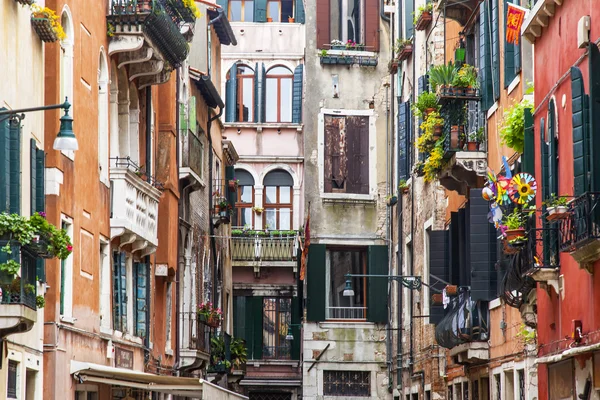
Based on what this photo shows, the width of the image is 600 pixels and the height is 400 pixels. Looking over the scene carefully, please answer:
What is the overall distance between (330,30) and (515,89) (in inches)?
749

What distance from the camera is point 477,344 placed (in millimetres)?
23297

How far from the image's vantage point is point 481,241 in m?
21.3

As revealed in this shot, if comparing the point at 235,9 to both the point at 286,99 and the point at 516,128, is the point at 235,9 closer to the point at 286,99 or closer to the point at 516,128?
the point at 286,99

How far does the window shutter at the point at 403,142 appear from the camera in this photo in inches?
1273

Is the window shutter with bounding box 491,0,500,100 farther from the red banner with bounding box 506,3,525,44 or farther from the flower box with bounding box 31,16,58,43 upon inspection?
the flower box with bounding box 31,16,58,43

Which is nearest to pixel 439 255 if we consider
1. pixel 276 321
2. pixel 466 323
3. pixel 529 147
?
pixel 466 323

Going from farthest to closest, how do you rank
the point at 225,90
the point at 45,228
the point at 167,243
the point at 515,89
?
1. the point at 225,90
2. the point at 167,243
3. the point at 515,89
4. the point at 45,228

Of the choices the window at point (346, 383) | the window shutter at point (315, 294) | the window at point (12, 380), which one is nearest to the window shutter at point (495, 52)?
the window at point (12, 380)

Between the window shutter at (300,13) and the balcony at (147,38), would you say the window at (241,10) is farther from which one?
the balcony at (147,38)

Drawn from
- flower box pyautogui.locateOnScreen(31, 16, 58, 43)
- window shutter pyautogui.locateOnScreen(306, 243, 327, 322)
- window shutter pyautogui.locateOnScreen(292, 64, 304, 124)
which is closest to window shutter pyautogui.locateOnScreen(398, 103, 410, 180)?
window shutter pyautogui.locateOnScreen(306, 243, 327, 322)

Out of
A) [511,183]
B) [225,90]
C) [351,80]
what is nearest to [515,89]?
[511,183]

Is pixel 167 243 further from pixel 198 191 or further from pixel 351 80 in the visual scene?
pixel 351 80

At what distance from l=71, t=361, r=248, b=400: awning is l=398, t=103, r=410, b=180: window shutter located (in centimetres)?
1234

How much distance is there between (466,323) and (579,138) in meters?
10.0
